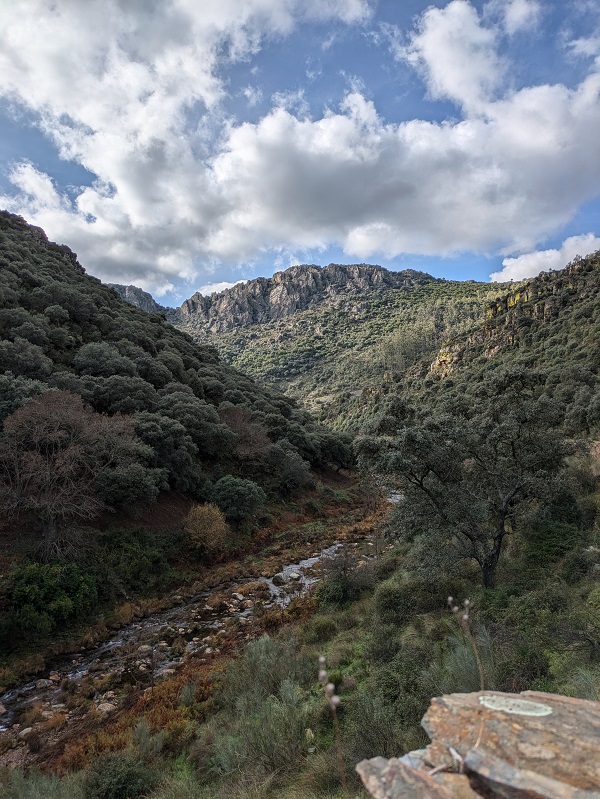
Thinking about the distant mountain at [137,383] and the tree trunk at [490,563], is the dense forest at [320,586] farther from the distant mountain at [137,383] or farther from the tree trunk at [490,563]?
the distant mountain at [137,383]

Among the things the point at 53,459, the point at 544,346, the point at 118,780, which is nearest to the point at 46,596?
the point at 53,459

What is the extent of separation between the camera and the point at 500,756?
6.63 ft

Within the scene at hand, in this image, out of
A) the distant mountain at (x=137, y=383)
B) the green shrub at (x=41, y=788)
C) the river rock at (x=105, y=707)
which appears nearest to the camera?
the green shrub at (x=41, y=788)

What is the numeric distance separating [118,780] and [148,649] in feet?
24.4

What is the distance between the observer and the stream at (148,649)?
10.5m

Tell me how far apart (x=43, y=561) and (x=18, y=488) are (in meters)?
2.98

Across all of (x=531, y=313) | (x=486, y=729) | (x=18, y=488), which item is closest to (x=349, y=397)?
(x=531, y=313)

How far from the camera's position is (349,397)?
97938 millimetres

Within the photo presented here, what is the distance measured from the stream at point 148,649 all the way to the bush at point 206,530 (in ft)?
9.30

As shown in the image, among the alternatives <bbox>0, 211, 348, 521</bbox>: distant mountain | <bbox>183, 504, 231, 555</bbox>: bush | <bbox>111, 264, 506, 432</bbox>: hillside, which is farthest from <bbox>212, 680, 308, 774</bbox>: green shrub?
<bbox>111, 264, 506, 432</bbox>: hillside

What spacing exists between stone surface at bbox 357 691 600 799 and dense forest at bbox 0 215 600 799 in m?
0.42

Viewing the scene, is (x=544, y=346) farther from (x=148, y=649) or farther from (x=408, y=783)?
(x=408, y=783)

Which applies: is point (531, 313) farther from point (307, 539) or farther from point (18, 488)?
point (18, 488)

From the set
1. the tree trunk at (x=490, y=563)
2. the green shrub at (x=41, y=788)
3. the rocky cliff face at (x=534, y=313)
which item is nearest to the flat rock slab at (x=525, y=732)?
the green shrub at (x=41, y=788)
